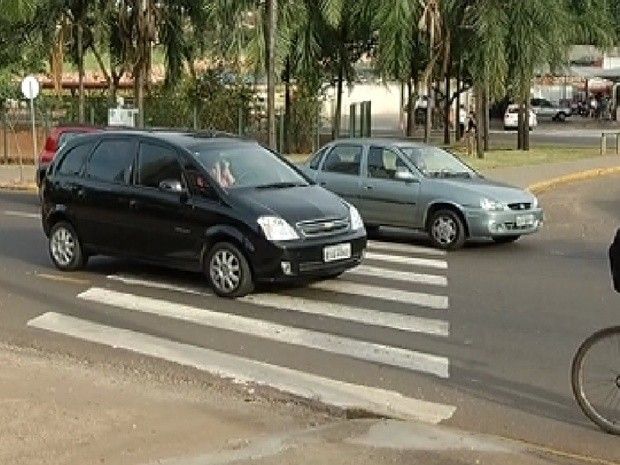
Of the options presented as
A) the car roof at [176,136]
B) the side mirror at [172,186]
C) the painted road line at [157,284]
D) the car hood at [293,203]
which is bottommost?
the painted road line at [157,284]

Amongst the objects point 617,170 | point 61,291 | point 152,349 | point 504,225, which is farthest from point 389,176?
point 617,170

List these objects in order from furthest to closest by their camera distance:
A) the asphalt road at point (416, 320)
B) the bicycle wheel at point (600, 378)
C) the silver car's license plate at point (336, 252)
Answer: the silver car's license plate at point (336, 252), the asphalt road at point (416, 320), the bicycle wheel at point (600, 378)

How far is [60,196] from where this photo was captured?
1326 cm

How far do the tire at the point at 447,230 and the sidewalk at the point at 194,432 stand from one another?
8.12m

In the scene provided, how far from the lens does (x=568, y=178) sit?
1147 inches

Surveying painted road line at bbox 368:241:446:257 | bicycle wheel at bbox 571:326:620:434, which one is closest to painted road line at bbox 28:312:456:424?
bicycle wheel at bbox 571:326:620:434

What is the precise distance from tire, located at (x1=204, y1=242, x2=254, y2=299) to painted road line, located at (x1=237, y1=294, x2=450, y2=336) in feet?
0.45

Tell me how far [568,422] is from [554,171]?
2390cm

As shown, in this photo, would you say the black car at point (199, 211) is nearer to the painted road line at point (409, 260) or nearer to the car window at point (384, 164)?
the painted road line at point (409, 260)

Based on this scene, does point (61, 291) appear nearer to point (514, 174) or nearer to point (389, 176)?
point (389, 176)

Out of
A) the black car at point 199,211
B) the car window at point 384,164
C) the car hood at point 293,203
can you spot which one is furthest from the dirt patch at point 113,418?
the car window at point 384,164

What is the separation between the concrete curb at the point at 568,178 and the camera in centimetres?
2616

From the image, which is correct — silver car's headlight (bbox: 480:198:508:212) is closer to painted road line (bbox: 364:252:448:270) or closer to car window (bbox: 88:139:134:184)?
painted road line (bbox: 364:252:448:270)

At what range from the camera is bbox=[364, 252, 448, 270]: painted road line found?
13930 millimetres
